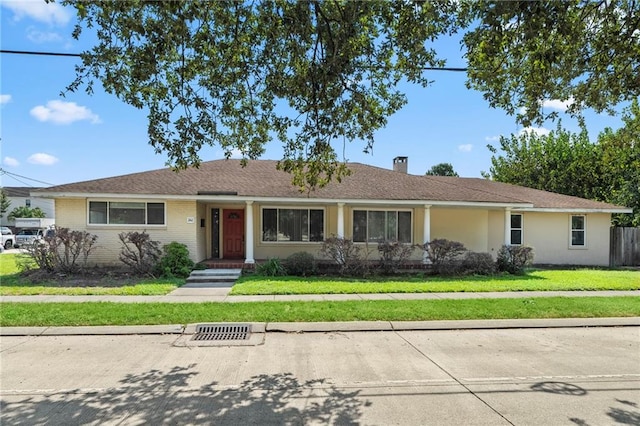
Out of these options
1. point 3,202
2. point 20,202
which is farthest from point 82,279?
point 20,202

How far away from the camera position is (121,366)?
5.33 meters

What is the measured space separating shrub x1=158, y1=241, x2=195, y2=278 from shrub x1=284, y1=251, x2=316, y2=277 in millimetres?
3262

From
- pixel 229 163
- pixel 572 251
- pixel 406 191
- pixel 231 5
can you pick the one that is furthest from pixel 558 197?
pixel 231 5

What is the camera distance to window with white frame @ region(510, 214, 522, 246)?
1775 cm

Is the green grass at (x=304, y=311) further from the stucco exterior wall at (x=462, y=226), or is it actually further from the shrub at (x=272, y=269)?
the stucco exterior wall at (x=462, y=226)

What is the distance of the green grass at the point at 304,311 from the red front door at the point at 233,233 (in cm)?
741

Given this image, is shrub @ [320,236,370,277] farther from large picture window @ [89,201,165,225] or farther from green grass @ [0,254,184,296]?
large picture window @ [89,201,165,225]

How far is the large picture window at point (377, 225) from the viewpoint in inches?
651

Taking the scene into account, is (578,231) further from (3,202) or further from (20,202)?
(20,202)

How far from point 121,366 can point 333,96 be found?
480 cm

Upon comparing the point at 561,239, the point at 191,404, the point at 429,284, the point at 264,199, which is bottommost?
the point at 429,284

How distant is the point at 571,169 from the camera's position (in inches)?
1034

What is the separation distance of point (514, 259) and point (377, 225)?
17.1ft

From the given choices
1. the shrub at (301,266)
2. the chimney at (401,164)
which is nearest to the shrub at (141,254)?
the shrub at (301,266)
